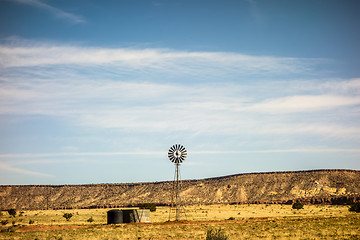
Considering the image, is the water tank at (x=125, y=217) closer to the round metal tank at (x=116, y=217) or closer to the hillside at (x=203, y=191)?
the round metal tank at (x=116, y=217)

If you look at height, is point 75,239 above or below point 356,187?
below

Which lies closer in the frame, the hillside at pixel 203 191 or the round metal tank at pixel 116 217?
the round metal tank at pixel 116 217

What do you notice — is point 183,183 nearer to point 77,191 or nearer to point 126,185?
point 126,185

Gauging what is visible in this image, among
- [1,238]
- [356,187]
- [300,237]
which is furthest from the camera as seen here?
[356,187]

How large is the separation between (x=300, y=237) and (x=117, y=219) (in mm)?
23144

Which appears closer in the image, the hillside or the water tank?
the water tank

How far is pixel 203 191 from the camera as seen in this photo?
147m

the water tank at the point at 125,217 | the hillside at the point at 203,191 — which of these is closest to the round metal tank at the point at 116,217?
the water tank at the point at 125,217

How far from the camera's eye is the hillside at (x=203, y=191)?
132 metres

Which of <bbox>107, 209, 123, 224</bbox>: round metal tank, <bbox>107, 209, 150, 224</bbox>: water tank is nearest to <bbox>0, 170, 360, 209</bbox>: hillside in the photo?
<bbox>107, 209, 150, 224</bbox>: water tank

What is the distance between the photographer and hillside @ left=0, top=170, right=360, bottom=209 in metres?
132

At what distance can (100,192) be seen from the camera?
507 feet

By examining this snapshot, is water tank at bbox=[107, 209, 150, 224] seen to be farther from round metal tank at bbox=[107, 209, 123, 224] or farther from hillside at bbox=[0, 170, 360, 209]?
hillside at bbox=[0, 170, 360, 209]

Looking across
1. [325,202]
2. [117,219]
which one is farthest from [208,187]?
[117,219]
